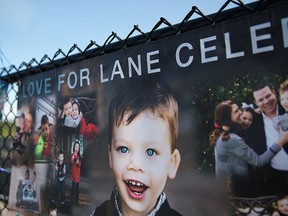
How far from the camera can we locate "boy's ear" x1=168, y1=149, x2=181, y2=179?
0.77m

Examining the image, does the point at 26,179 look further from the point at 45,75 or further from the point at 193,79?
the point at 193,79

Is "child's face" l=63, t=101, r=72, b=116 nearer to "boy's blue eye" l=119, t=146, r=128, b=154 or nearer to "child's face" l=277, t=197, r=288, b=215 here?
"boy's blue eye" l=119, t=146, r=128, b=154

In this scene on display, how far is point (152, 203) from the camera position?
81 centimetres

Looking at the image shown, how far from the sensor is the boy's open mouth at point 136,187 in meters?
0.81

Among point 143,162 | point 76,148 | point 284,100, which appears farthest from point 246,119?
point 76,148

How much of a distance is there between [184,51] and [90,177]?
0.53 meters

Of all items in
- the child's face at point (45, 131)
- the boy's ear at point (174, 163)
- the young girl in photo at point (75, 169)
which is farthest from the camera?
the child's face at point (45, 131)

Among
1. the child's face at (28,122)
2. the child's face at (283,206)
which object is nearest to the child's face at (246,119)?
the child's face at (283,206)

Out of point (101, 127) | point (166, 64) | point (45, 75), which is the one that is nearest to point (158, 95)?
point (166, 64)

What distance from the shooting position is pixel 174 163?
78cm

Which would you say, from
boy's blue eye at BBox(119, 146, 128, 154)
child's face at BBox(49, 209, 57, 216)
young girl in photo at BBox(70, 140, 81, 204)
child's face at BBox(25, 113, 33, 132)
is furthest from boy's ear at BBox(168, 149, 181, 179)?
child's face at BBox(25, 113, 33, 132)

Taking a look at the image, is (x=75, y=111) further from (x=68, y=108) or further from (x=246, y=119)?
(x=246, y=119)

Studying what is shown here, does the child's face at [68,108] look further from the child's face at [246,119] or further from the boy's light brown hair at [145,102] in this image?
the child's face at [246,119]

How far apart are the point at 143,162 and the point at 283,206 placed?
0.38 metres
